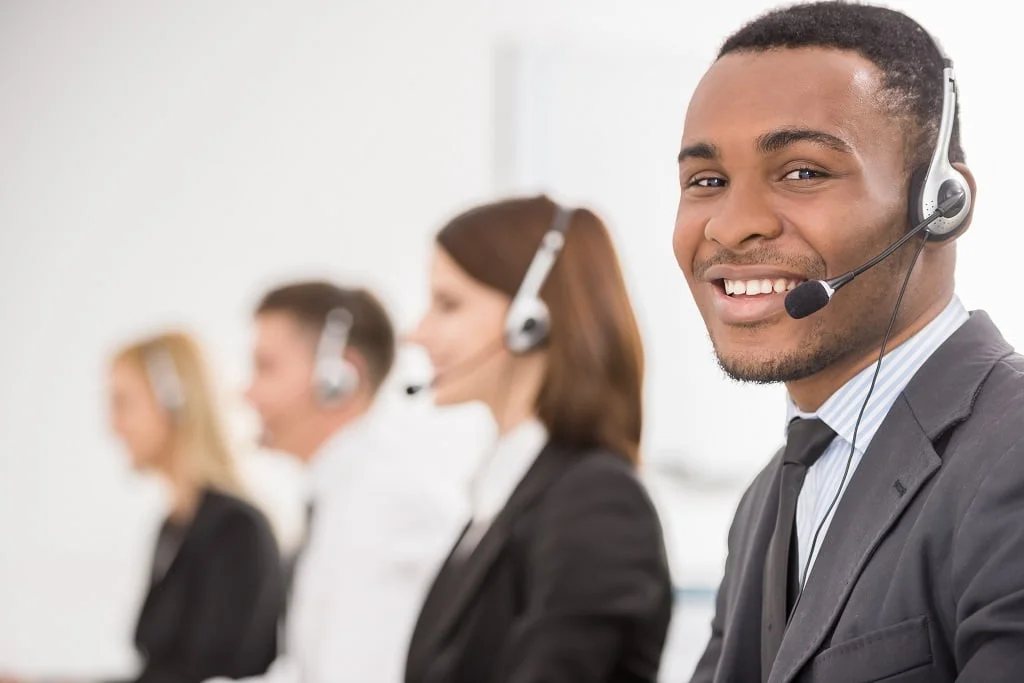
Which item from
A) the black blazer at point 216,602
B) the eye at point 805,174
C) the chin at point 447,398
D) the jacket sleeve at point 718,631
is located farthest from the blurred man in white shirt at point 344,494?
the eye at point 805,174

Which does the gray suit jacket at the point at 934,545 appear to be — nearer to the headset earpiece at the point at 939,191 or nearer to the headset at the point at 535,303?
the headset earpiece at the point at 939,191

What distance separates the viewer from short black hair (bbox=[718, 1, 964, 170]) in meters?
1.06

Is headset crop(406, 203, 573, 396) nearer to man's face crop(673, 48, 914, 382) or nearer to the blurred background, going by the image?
man's face crop(673, 48, 914, 382)

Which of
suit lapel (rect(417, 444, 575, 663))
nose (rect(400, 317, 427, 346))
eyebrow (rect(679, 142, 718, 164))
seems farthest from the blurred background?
eyebrow (rect(679, 142, 718, 164))

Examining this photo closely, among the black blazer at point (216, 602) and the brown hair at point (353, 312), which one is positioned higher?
the brown hair at point (353, 312)

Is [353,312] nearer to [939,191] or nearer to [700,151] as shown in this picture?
[700,151]

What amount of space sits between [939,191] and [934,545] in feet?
1.03

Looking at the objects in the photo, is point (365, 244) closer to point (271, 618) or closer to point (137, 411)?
point (137, 411)

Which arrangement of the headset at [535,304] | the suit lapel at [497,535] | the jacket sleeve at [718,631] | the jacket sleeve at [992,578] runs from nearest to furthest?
the jacket sleeve at [992,578], the jacket sleeve at [718,631], the suit lapel at [497,535], the headset at [535,304]

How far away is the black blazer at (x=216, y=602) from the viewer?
2.75 m

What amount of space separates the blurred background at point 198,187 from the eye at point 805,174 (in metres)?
2.32

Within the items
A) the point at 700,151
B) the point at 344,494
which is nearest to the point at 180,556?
the point at 344,494

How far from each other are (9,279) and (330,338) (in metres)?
1.32

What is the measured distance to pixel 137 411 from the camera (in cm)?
317
